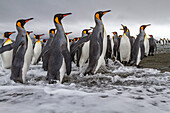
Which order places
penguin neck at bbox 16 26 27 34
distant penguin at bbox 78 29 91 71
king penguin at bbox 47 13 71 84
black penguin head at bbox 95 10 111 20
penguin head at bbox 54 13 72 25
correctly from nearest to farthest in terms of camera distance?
king penguin at bbox 47 13 71 84
penguin head at bbox 54 13 72 25
penguin neck at bbox 16 26 27 34
black penguin head at bbox 95 10 111 20
distant penguin at bbox 78 29 91 71

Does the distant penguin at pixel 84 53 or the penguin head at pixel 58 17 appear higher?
the penguin head at pixel 58 17

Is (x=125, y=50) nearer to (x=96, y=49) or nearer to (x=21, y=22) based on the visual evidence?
(x=96, y=49)

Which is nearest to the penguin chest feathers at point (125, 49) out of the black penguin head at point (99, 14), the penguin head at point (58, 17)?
the black penguin head at point (99, 14)

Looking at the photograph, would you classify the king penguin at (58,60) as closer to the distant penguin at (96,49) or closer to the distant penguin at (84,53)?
the distant penguin at (96,49)

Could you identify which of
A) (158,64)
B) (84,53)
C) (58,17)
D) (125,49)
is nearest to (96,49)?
(58,17)

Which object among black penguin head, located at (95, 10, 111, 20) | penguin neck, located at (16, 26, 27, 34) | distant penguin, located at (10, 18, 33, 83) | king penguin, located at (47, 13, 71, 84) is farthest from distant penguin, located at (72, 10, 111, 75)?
penguin neck, located at (16, 26, 27, 34)

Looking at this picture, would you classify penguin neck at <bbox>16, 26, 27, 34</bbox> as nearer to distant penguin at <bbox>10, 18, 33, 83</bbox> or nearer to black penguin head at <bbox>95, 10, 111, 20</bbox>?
distant penguin at <bbox>10, 18, 33, 83</bbox>

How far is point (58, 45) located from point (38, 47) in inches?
232

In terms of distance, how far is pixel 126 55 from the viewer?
7535mm

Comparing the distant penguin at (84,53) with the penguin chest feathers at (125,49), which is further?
the penguin chest feathers at (125,49)

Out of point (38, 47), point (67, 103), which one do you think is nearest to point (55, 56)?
point (67, 103)

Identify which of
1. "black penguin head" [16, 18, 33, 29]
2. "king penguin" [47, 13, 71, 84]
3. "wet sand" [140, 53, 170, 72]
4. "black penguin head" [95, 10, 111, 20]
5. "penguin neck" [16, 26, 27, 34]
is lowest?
"wet sand" [140, 53, 170, 72]

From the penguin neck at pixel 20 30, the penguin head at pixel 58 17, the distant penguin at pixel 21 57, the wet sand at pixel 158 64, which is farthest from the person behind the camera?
the wet sand at pixel 158 64

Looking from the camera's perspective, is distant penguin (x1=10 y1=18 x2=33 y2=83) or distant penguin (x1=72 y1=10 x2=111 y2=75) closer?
distant penguin (x1=10 y1=18 x2=33 y2=83)
